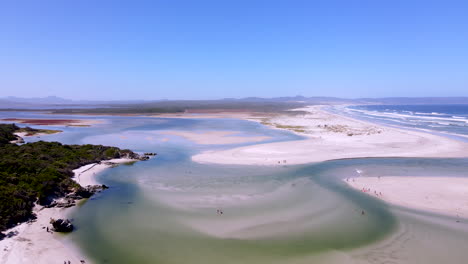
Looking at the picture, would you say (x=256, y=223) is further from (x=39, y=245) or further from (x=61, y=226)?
(x=39, y=245)

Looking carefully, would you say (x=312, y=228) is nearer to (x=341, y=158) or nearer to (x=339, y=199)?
(x=339, y=199)

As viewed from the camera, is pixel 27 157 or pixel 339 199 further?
pixel 27 157

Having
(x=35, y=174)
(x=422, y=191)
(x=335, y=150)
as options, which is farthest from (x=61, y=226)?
(x=335, y=150)

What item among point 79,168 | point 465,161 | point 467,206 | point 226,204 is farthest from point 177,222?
point 465,161

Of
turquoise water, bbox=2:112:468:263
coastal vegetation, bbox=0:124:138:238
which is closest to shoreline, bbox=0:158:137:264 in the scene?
turquoise water, bbox=2:112:468:263

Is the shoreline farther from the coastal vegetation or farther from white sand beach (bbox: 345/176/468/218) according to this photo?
white sand beach (bbox: 345/176/468/218)

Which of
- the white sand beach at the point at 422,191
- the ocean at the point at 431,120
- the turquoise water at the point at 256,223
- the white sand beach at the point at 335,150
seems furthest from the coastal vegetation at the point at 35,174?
the ocean at the point at 431,120

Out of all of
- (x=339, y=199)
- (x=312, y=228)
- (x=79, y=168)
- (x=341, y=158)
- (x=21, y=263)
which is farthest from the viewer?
(x=341, y=158)
